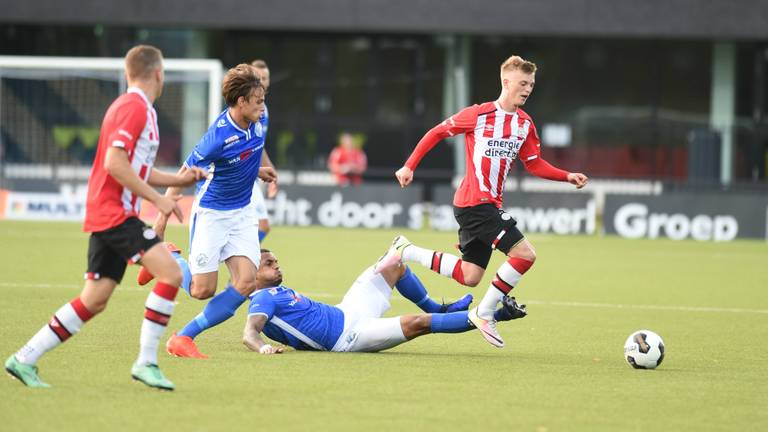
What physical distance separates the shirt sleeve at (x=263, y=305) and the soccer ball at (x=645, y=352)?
2.31 metres

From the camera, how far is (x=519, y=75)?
30.3 feet

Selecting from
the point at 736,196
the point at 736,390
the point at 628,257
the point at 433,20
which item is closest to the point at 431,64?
the point at 433,20

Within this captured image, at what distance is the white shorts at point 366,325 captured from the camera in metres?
8.39

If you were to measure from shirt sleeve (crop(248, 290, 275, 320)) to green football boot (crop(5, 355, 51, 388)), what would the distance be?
6.06ft

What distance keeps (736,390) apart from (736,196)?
16201 millimetres

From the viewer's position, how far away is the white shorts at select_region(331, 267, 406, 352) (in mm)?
8391

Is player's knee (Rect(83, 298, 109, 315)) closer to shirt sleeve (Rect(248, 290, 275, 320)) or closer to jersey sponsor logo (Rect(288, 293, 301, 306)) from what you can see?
shirt sleeve (Rect(248, 290, 275, 320))

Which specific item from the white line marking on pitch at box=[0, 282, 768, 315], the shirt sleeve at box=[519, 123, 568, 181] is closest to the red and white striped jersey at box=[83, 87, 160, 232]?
the shirt sleeve at box=[519, 123, 568, 181]

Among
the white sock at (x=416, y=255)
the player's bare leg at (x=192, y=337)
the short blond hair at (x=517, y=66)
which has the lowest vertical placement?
the player's bare leg at (x=192, y=337)

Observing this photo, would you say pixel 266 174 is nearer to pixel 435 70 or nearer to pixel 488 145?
pixel 488 145

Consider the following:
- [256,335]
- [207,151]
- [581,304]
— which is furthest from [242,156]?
[581,304]

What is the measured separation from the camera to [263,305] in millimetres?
8266

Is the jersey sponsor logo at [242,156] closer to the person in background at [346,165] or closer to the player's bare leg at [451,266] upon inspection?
the player's bare leg at [451,266]

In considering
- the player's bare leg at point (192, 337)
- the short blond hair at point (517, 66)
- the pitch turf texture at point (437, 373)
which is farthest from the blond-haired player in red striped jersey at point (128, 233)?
the short blond hair at point (517, 66)
